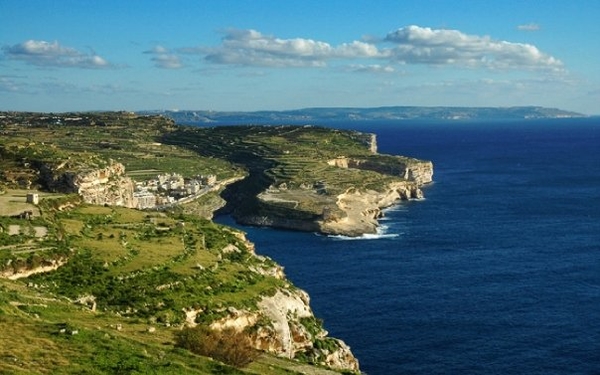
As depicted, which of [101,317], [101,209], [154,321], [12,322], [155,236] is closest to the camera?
[12,322]

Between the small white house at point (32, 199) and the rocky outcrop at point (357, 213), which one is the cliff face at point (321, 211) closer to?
the rocky outcrop at point (357, 213)

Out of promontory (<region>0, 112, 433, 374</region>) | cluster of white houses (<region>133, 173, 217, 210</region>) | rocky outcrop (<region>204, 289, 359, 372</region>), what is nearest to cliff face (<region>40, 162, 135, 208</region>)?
cluster of white houses (<region>133, 173, 217, 210</region>)

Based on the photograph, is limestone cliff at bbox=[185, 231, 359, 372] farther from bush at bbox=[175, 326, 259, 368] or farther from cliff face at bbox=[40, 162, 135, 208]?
cliff face at bbox=[40, 162, 135, 208]

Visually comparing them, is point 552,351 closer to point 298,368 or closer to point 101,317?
point 298,368

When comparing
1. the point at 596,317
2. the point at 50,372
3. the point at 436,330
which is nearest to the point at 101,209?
the point at 436,330

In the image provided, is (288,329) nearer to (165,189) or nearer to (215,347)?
(215,347)
